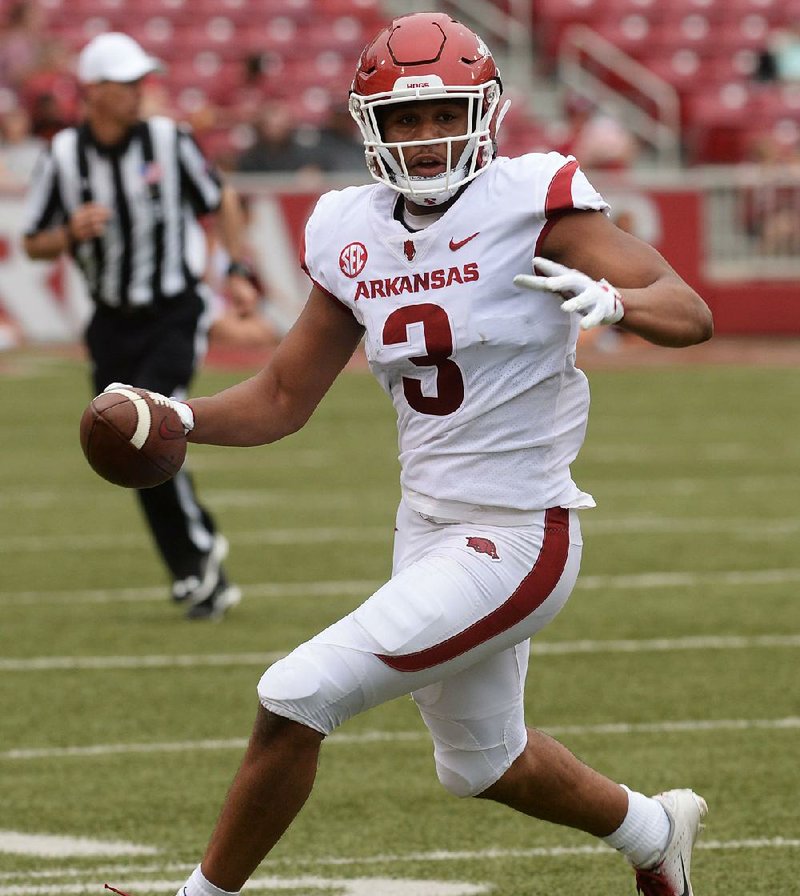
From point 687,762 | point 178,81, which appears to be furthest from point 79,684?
point 178,81

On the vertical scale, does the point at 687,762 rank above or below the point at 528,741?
below

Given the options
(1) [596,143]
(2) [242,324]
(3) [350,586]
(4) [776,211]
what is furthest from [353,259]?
(1) [596,143]

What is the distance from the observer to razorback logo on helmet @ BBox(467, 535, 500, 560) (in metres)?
3.18

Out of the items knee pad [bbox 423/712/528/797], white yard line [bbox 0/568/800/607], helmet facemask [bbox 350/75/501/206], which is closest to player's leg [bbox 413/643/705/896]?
knee pad [bbox 423/712/528/797]

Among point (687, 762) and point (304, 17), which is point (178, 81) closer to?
point (304, 17)

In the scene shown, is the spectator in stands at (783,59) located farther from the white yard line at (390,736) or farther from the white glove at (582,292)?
the white glove at (582,292)

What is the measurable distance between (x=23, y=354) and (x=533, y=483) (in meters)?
11.4

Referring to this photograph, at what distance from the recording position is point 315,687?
2.98 metres

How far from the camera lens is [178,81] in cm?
1739

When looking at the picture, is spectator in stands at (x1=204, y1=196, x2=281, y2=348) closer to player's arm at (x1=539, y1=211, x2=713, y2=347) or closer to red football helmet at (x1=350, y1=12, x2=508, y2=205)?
red football helmet at (x1=350, y1=12, x2=508, y2=205)

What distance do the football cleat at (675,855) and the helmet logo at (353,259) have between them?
1.15m

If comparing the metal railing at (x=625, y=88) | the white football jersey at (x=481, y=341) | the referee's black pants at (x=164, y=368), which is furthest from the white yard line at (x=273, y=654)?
the metal railing at (x=625, y=88)

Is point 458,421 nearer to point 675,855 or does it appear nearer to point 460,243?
point 460,243

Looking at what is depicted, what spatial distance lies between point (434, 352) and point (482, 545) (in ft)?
1.12
